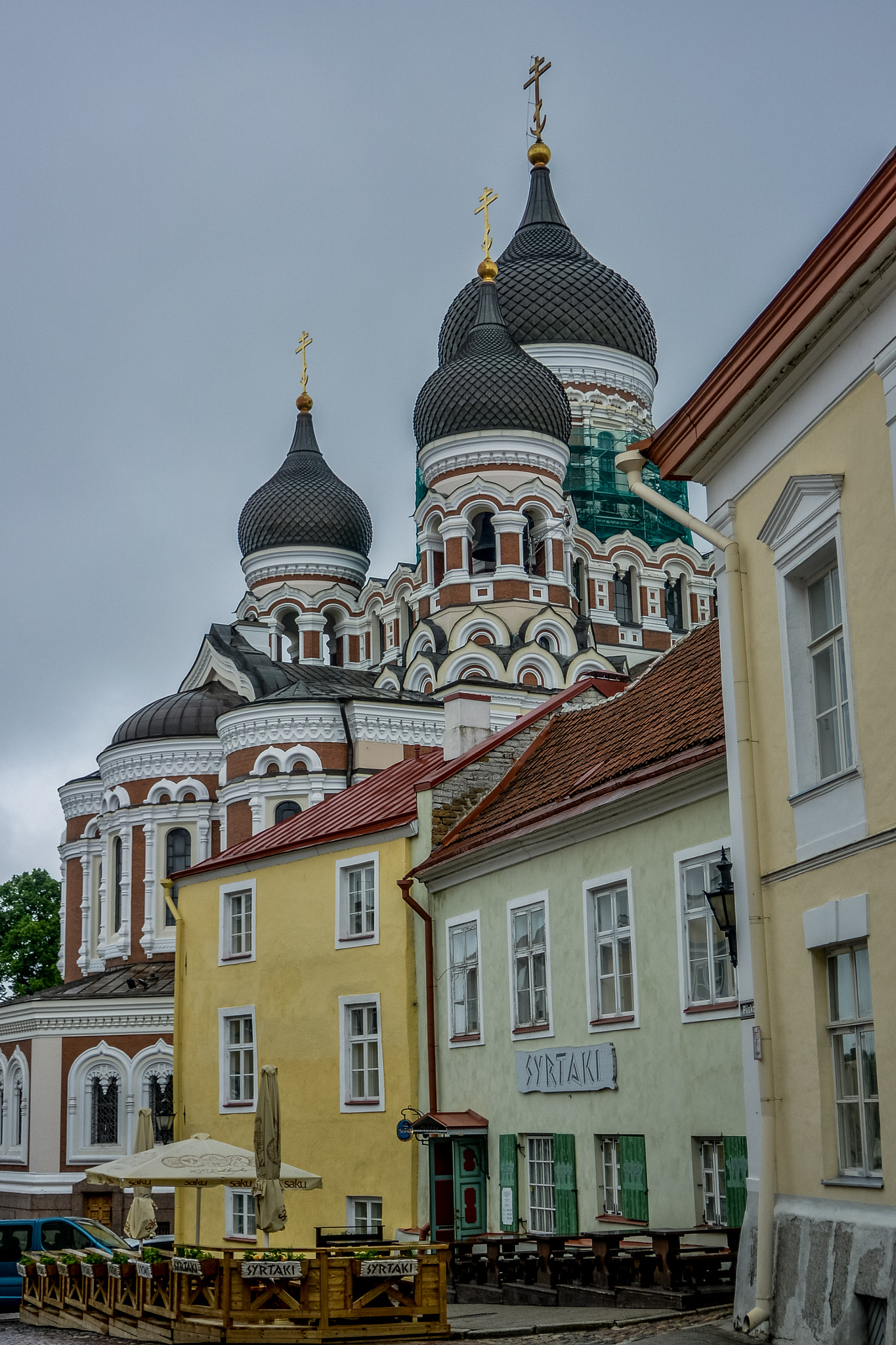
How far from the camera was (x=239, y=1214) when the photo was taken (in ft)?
82.4

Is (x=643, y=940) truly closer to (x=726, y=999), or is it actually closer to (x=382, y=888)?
(x=726, y=999)

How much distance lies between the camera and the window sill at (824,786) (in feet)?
35.5

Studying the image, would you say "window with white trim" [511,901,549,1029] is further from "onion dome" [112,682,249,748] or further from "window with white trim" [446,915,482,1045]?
"onion dome" [112,682,249,748]

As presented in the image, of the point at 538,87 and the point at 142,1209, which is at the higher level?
the point at 538,87

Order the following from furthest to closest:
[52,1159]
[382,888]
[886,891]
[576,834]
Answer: [52,1159], [382,888], [576,834], [886,891]

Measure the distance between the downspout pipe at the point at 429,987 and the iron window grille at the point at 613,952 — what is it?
411cm

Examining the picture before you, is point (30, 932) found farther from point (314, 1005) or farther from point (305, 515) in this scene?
point (314, 1005)

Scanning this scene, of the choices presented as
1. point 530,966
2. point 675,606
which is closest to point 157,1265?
point 530,966

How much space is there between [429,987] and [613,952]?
457 cm

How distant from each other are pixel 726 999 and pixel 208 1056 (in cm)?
1224

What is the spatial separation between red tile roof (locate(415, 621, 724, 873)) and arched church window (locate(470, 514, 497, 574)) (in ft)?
89.4

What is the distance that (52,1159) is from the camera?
3797 cm

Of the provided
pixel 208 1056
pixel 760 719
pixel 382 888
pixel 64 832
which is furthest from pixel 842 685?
pixel 64 832

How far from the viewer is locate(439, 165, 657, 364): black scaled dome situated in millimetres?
59312
